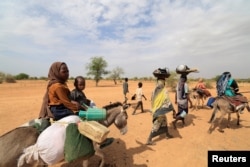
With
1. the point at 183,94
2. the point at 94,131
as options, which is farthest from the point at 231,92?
the point at 94,131

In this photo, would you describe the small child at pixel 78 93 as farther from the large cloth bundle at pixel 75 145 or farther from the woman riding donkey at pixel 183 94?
the woman riding donkey at pixel 183 94

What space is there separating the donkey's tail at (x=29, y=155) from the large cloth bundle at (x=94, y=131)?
835 millimetres

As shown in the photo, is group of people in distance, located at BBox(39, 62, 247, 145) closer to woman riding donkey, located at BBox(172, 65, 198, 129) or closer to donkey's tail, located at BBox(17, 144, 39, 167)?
woman riding donkey, located at BBox(172, 65, 198, 129)

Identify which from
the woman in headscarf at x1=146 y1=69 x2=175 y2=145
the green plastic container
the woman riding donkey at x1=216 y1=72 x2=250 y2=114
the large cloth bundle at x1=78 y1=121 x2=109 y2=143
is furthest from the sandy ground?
the large cloth bundle at x1=78 y1=121 x2=109 y2=143

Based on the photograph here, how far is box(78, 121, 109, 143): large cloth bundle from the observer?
3.04 m

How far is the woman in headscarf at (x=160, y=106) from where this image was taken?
20.6 feet

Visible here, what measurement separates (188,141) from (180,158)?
50.9 inches

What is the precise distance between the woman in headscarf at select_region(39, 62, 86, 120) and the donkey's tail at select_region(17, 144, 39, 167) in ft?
2.17

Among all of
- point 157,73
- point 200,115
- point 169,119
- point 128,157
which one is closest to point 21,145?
point 128,157

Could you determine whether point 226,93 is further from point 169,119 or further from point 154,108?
point 154,108

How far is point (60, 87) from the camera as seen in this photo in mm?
3533

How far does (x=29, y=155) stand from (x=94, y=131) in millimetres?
1204

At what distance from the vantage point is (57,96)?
3582 millimetres

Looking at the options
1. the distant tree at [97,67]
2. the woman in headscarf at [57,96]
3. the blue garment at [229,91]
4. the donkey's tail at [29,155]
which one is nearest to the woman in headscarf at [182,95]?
the blue garment at [229,91]
